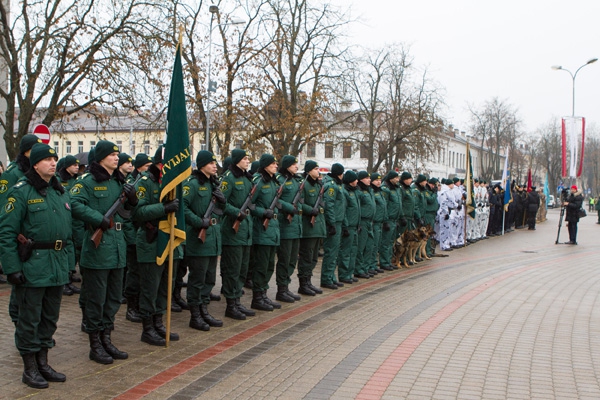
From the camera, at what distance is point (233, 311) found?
8.55 meters

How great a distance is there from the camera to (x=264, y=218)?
8.99 meters

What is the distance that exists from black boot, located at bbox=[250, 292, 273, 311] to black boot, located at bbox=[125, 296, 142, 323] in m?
1.61

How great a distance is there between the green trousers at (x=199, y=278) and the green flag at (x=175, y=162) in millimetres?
775

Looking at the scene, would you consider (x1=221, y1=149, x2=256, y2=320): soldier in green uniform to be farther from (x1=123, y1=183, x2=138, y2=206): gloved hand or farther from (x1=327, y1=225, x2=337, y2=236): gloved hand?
(x1=327, y1=225, x2=337, y2=236): gloved hand

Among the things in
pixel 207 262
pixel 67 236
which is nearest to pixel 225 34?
pixel 207 262

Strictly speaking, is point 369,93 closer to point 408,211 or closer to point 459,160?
point 408,211

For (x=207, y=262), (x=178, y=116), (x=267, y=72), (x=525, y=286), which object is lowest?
(x=525, y=286)

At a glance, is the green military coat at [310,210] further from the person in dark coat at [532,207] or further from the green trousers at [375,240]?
the person in dark coat at [532,207]

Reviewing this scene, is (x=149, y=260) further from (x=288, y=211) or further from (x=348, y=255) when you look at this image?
(x=348, y=255)

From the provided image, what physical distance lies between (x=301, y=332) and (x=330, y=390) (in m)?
2.21

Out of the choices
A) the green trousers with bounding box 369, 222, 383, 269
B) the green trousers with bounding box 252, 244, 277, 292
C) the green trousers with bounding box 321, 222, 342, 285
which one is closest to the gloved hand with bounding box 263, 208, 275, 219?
the green trousers with bounding box 252, 244, 277, 292

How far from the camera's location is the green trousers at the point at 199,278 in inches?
307

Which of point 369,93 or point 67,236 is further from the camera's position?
point 369,93

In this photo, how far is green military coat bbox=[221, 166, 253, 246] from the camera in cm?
841
